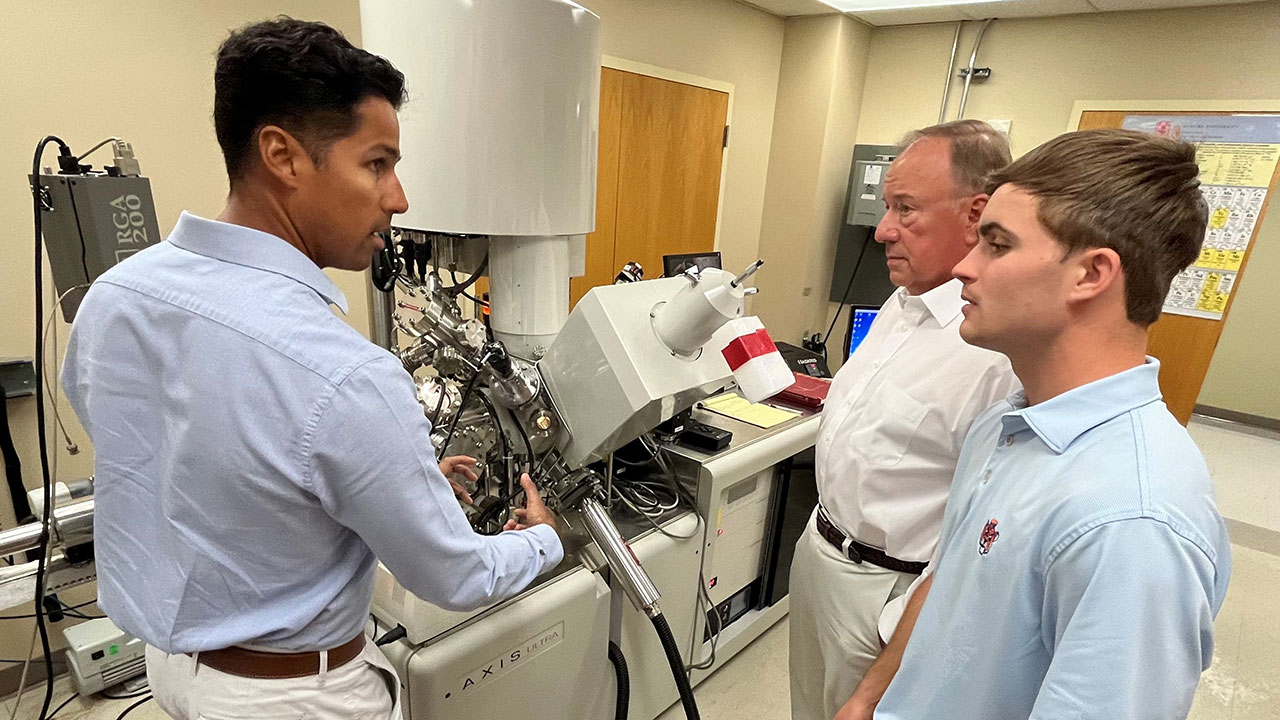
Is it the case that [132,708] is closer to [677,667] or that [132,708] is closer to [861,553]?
[677,667]

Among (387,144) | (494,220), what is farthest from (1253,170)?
(387,144)

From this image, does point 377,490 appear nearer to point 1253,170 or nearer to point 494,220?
point 494,220

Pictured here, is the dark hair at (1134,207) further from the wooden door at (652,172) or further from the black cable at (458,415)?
the wooden door at (652,172)

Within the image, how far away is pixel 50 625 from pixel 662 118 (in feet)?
10.3

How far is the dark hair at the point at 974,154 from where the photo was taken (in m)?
1.14

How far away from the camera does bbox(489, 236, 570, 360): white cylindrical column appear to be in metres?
1.14

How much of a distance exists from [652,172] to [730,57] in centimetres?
87

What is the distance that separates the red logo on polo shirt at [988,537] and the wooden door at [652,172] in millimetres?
2392

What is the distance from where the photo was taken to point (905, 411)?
3.79 feet

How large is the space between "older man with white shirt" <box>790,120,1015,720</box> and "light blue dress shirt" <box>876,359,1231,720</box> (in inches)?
12.6

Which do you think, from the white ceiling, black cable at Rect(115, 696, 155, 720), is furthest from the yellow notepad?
the white ceiling

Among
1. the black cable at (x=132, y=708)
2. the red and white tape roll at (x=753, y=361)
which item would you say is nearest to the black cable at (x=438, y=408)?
the red and white tape roll at (x=753, y=361)

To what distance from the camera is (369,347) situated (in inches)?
27.3

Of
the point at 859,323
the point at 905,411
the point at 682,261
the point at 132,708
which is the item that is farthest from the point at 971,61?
the point at 132,708
